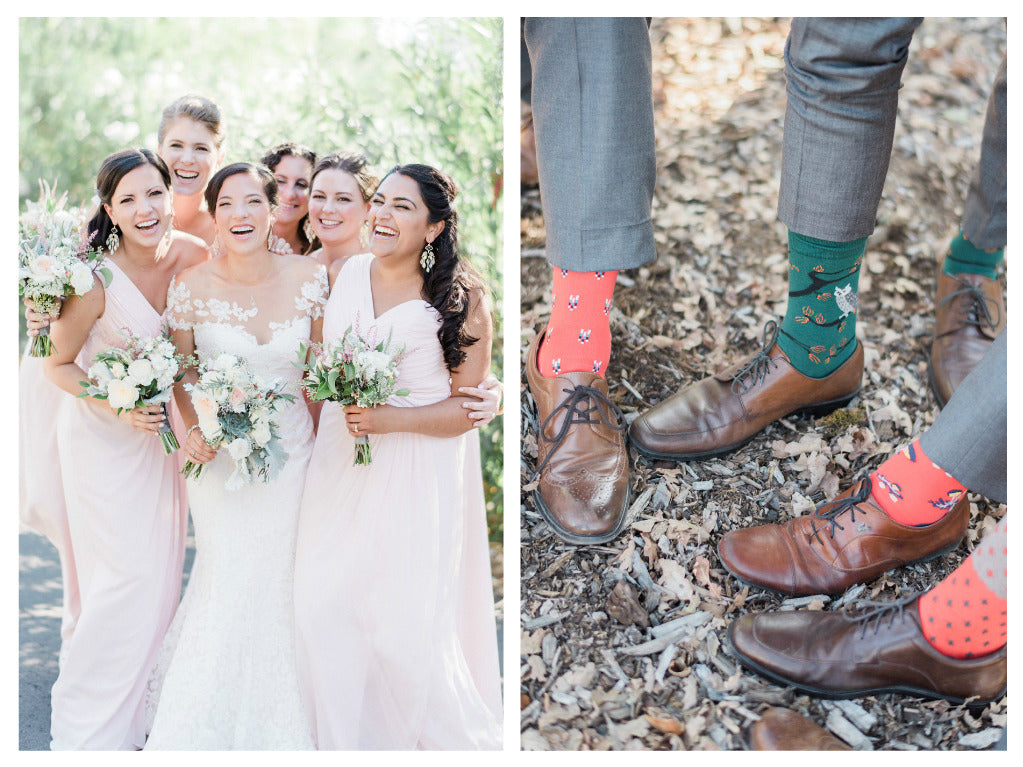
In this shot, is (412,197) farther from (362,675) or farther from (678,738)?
(678,738)

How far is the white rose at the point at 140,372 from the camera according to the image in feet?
7.50

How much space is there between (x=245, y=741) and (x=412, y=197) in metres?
1.74

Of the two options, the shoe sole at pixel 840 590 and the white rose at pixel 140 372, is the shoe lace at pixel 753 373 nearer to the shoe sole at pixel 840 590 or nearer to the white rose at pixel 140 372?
the shoe sole at pixel 840 590

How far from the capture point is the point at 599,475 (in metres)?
2.42

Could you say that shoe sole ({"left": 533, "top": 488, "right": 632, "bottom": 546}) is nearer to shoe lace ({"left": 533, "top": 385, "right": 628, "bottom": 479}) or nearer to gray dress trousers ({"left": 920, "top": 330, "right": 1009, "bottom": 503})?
shoe lace ({"left": 533, "top": 385, "right": 628, "bottom": 479})

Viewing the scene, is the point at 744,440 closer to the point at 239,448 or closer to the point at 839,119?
the point at 839,119

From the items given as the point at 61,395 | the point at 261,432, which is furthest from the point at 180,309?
the point at 61,395

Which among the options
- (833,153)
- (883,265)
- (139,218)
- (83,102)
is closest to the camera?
(833,153)

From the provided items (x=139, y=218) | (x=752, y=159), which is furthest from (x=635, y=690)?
(x=752, y=159)

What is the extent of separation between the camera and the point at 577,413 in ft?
8.18

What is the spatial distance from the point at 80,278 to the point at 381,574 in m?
1.23

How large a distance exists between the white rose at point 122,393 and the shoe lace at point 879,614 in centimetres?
206

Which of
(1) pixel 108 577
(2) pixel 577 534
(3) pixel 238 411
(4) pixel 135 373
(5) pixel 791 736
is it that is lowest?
(5) pixel 791 736

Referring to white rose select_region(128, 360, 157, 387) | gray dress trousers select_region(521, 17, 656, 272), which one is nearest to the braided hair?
gray dress trousers select_region(521, 17, 656, 272)
